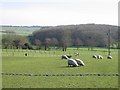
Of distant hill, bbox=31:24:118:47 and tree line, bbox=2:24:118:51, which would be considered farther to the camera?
distant hill, bbox=31:24:118:47

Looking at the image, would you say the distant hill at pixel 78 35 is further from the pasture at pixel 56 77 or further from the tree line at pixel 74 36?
the pasture at pixel 56 77

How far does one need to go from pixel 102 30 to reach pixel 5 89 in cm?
17131

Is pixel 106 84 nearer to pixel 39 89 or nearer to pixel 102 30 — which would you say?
pixel 39 89

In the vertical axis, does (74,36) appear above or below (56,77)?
above

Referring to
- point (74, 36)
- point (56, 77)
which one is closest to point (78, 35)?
point (74, 36)

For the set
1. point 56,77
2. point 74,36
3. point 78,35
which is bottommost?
point 56,77

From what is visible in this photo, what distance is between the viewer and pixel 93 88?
17.8 m

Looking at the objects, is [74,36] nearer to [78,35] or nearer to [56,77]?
[78,35]

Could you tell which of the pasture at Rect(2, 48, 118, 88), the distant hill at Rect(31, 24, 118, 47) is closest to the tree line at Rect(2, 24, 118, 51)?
the distant hill at Rect(31, 24, 118, 47)

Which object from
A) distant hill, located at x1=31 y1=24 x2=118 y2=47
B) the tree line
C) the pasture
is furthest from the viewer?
distant hill, located at x1=31 y1=24 x2=118 y2=47

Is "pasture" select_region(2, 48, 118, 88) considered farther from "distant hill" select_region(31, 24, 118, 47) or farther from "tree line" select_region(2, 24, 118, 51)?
"distant hill" select_region(31, 24, 118, 47)

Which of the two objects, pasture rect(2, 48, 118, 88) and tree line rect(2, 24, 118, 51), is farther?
tree line rect(2, 24, 118, 51)

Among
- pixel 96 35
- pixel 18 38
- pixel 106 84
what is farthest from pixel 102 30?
pixel 106 84

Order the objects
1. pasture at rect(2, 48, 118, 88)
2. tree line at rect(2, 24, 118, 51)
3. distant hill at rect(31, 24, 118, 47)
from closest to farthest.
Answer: pasture at rect(2, 48, 118, 88) < tree line at rect(2, 24, 118, 51) < distant hill at rect(31, 24, 118, 47)
